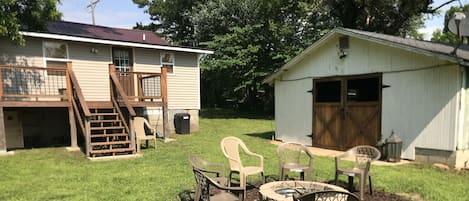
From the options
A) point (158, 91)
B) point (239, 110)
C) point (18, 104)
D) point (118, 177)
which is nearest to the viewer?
point (118, 177)

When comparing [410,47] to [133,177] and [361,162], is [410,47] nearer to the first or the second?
[361,162]

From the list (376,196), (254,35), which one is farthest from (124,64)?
(254,35)

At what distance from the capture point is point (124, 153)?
325 inches

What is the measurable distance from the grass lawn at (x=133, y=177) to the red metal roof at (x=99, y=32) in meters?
4.58

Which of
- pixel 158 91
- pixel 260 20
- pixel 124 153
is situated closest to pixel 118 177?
pixel 124 153

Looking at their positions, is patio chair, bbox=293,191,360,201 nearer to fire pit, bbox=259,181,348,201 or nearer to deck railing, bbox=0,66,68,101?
fire pit, bbox=259,181,348,201

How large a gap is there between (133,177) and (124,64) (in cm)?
644

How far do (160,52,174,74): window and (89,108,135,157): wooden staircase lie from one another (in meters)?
3.17

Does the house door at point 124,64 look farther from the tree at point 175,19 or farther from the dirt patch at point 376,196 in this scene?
the tree at point 175,19

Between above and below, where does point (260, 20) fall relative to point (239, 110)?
above

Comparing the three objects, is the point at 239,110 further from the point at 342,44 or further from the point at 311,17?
the point at 342,44

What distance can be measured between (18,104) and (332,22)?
61.8 ft

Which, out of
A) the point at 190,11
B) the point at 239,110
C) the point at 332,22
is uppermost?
the point at 190,11

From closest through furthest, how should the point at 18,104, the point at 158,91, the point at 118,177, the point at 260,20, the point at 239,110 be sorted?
the point at 118,177, the point at 18,104, the point at 158,91, the point at 260,20, the point at 239,110
